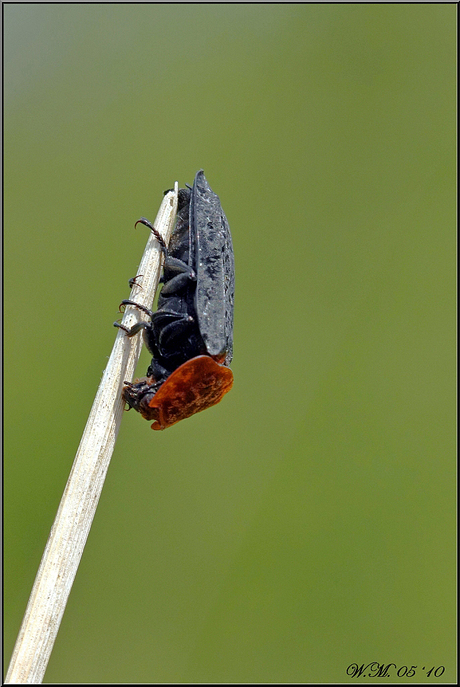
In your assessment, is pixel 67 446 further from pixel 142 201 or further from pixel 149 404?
pixel 142 201

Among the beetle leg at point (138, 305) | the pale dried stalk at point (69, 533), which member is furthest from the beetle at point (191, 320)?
the pale dried stalk at point (69, 533)

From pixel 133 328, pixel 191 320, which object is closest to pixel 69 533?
pixel 133 328

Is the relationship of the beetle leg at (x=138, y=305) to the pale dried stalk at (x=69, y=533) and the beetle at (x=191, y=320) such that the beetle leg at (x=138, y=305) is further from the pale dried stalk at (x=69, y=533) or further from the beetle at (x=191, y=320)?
the pale dried stalk at (x=69, y=533)

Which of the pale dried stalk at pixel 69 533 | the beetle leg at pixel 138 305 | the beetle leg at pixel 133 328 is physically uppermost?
the beetle leg at pixel 138 305

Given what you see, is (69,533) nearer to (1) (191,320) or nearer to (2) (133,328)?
(2) (133,328)

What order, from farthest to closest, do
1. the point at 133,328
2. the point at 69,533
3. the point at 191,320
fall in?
1. the point at 191,320
2. the point at 133,328
3. the point at 69,533

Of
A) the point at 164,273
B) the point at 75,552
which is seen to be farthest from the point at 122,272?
the point at 75,552
